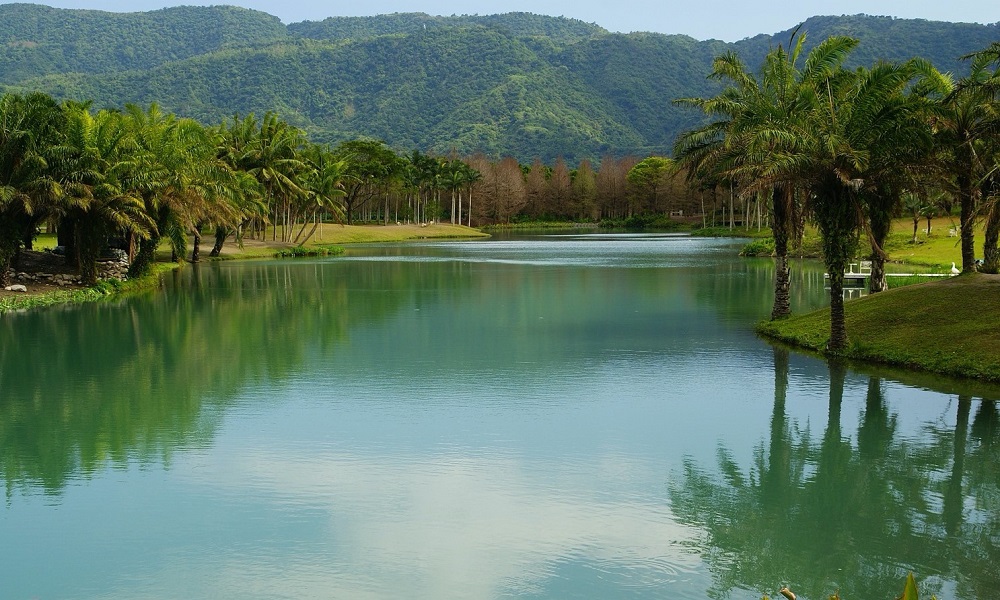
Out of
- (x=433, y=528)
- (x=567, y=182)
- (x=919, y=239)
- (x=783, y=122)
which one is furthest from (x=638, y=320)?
(x=567, y=182)

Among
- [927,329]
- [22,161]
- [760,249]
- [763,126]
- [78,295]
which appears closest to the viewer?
[763,126]

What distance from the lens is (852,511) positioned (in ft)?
37.6

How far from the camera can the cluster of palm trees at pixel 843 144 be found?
2003cm

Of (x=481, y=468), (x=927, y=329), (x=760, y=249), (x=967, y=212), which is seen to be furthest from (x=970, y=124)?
(x=760, y=249)

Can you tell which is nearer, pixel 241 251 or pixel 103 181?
pixel 103 181

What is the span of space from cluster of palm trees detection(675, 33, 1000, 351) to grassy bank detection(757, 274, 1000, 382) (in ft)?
3.39

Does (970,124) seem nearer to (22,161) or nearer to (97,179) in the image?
(97,179)

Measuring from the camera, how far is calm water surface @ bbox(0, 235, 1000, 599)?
9555mm

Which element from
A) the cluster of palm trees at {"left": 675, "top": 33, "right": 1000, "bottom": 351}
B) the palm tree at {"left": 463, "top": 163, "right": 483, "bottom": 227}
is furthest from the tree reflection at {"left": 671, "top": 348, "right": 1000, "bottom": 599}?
the palm tree at {"left": 463, "top": 163, "right": 483, "bottom": 227}

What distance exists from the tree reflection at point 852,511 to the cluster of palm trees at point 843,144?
619 cm

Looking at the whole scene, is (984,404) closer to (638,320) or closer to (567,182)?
(638,320)

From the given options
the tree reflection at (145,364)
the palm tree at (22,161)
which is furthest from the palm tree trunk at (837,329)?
the palm tree at (22,161)

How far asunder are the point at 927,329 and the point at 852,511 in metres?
11.3

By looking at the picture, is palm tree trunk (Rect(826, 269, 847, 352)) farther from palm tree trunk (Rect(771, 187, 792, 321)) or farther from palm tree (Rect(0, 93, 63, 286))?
palm tree (Rect(0, 93, 63, 286))
